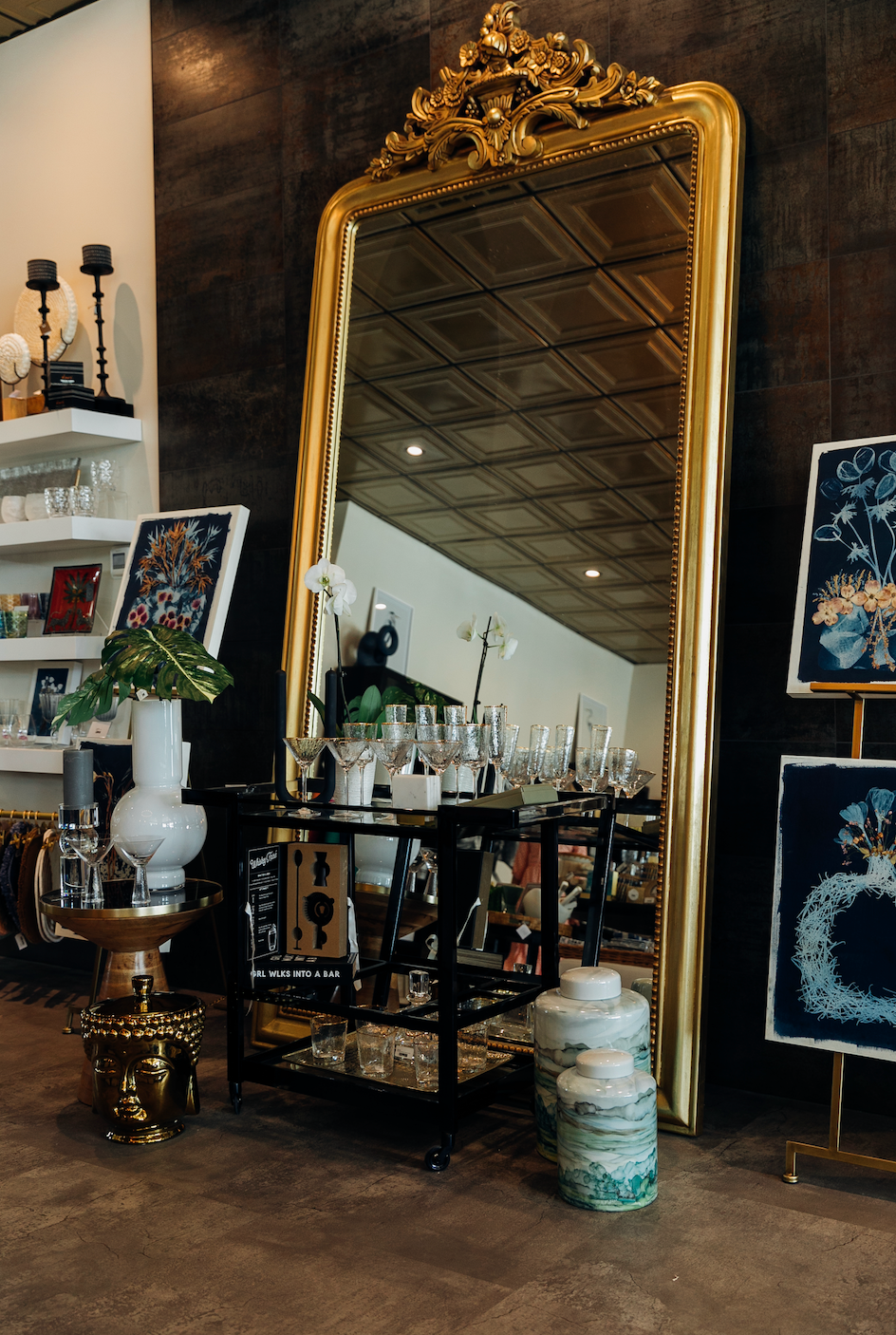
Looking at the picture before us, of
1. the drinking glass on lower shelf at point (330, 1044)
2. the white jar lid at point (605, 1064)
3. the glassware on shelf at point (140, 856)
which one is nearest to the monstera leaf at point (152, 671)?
the glassware on shelf at point (140, 856)

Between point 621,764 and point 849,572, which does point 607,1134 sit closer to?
point 621,764

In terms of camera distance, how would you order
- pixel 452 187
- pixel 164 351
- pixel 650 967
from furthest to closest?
pixel 164 351 → pixel 452 187 → pixel 650 967

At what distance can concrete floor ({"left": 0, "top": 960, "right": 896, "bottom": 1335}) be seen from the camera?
1.86 metres

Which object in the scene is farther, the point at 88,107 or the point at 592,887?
the point at 88,107

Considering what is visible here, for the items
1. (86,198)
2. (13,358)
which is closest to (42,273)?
(13,358)

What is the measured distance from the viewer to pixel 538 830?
10.1 ft

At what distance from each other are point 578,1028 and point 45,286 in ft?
11.2

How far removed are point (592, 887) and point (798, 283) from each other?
65.6 inches

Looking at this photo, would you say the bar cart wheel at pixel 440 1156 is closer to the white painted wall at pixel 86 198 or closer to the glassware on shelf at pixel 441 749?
the glassware on shelf at pixel 441 749

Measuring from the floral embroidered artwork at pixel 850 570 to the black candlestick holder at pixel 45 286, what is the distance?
2.99m

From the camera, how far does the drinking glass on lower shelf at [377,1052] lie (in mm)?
2678

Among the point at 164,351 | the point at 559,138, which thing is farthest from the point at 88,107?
the point at 559,138

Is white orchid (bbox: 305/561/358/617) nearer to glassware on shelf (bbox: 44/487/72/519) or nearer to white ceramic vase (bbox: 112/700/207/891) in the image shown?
white ceramic vase (bbox: 112/700/207/891)

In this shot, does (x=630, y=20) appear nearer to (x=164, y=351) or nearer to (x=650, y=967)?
(x=164, y=351)
